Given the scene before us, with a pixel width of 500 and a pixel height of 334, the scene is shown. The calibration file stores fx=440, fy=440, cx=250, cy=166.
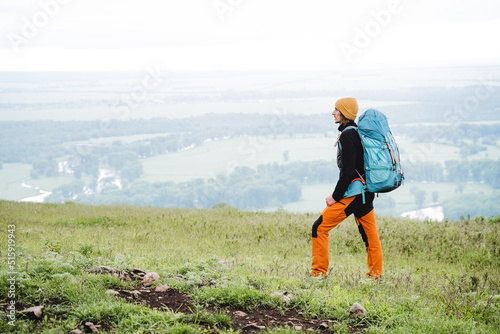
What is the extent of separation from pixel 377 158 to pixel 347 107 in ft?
2.90

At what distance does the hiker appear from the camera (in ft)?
21.0

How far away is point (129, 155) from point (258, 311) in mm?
167895

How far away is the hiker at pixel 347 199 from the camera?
641 centimetres

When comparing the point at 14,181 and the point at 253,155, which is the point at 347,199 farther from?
the point at 253,155

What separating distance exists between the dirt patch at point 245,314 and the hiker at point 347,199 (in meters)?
1.70

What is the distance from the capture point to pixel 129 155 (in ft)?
546

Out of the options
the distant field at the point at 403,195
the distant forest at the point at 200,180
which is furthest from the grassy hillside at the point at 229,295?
the distant field at the point at 403,195

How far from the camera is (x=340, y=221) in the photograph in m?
6.41

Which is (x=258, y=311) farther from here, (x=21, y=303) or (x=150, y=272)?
(x=21, y=303)

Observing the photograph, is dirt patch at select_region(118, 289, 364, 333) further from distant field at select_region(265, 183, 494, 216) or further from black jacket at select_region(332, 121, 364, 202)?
distant field at select_region(265, 183, 494, 216)

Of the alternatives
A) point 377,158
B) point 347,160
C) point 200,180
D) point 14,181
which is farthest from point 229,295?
point 14,181

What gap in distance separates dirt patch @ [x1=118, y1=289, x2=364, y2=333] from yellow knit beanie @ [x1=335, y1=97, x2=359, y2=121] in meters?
3.04

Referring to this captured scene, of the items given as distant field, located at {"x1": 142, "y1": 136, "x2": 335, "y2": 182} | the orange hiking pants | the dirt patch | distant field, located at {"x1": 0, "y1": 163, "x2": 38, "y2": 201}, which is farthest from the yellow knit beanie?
distant field, located at {"x1": 142, "y1": 136, "x2": 335, "y2": 182}

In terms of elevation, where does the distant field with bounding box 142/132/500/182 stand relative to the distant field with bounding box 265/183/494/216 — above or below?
above
